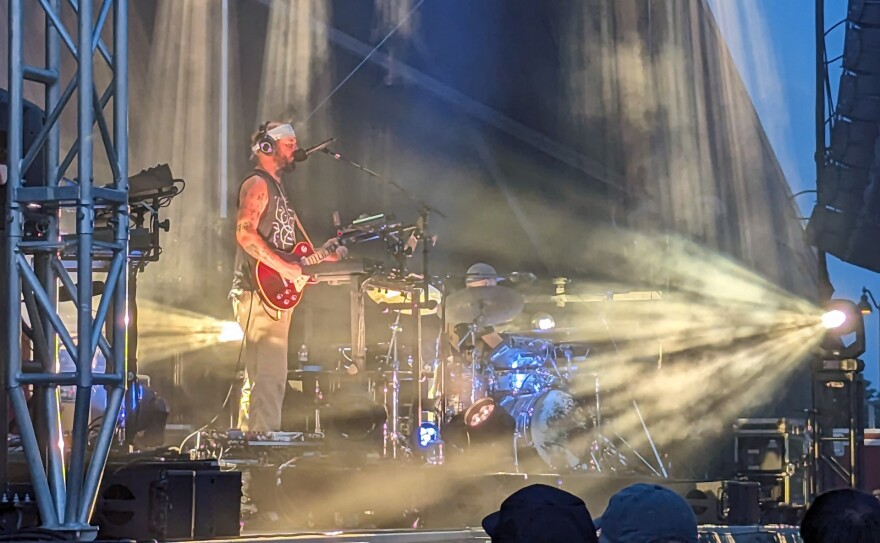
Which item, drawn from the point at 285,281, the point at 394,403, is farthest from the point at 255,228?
the point at 394,403

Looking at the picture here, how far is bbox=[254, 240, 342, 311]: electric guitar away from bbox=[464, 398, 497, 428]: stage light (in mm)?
A: 1447

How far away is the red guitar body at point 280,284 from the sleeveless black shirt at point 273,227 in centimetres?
6

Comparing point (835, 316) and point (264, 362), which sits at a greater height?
point (835, 316)

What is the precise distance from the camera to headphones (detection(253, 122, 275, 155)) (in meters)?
7.45

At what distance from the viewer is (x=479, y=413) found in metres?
7.78

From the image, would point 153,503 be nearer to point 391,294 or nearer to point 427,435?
point 427,435

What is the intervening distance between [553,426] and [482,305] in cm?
93

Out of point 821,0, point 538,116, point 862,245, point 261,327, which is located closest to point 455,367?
point 261,327

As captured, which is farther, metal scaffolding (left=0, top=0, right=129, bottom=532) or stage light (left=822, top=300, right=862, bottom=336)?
stage light (left=822, top=300, right=862, bottom=336)

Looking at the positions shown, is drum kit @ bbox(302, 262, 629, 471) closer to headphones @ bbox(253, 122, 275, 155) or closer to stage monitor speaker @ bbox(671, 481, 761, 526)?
headphones @ bbox(253, 122, 275, 155)

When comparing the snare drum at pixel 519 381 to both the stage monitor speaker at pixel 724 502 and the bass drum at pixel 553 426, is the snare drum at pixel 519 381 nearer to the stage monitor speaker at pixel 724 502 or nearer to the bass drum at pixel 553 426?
the bass drum at pixel 553 426

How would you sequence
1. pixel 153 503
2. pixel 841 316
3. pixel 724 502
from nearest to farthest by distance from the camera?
pixel 153 503
pixel 724 502
pixel 841 316

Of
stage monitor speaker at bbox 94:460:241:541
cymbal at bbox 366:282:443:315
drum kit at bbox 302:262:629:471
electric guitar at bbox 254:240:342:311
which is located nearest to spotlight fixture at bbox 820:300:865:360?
drum kit at bbox 302:262:629:471

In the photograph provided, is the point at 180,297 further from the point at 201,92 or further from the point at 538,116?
the point at 538,116
